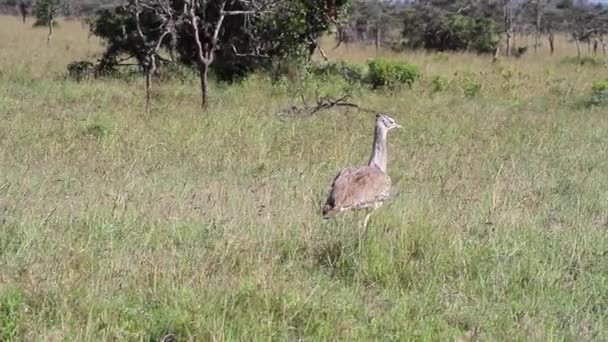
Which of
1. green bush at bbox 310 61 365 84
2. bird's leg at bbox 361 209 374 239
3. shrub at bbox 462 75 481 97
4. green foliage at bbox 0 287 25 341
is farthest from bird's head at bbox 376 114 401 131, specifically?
green bush at bbox 310 61 365 84

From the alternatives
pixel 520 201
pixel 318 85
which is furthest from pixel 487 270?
pixel 318 85

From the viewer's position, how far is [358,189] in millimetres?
5461

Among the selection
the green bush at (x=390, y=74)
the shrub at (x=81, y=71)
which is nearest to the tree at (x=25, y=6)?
the shrub at (x=81, y=71)

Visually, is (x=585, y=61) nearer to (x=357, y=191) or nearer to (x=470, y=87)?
(x=470, y=87)

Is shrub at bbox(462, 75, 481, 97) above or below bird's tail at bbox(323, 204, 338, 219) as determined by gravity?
below

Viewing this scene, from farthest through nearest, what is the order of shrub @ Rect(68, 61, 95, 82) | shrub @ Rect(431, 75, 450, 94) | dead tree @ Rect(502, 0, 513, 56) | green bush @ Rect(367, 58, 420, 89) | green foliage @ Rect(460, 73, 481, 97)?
1. dead tree @ Rect(502, 0, 513, 56)
2. green bush @ Rect(367, 58, 420, 89)
3. shrub @ Rect(431, 75, 450, 94)
4. green foliage @ Rect(460, 73, 481, 97)
5. shrub @ Rect(68, 61, 95, 82)

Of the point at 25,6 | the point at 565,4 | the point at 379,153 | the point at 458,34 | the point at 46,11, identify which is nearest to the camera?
the point at 379,153

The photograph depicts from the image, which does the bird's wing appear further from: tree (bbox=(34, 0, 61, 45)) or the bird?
tree (bbox=(34, 0, 61, 45))

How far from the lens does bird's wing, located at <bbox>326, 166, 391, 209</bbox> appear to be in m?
5.36

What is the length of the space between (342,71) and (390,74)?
4.82ft

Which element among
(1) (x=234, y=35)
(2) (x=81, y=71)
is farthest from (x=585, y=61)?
(2) (x=81, y=71)

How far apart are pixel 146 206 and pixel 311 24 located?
502 inches

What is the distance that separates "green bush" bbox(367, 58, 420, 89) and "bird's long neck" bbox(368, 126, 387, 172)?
36.6 feet

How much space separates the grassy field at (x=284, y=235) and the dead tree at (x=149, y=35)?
3.38m
